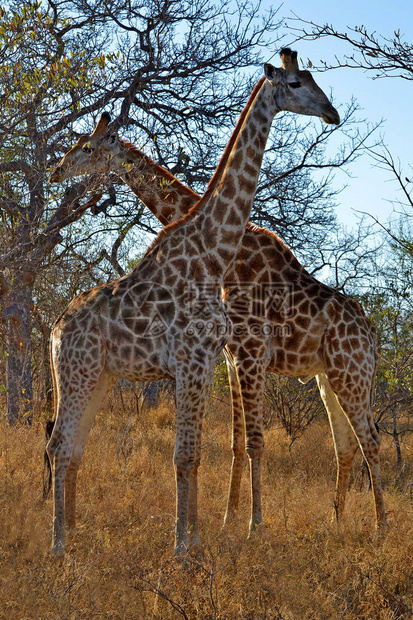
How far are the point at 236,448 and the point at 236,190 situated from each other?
2.58 metres

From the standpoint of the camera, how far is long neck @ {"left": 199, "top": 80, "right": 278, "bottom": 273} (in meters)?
5.14

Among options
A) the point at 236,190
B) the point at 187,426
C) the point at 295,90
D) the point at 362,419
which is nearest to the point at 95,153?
the point at 236,190

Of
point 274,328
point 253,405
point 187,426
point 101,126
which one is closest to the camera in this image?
point 187,426

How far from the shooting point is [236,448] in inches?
244

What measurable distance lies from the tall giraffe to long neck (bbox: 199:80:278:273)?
2.76 ft

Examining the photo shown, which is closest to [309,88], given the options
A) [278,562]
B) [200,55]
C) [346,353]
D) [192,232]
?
[192,232]

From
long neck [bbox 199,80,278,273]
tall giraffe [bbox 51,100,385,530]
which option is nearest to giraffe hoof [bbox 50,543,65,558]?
tall giraffe [bbox 51,100,385,530]

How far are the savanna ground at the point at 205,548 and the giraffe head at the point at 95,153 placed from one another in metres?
3.16

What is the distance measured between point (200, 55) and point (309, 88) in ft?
20.5

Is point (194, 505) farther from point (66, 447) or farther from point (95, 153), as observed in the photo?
point (95, 153)

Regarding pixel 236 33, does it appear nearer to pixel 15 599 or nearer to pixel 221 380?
pixel 221 380

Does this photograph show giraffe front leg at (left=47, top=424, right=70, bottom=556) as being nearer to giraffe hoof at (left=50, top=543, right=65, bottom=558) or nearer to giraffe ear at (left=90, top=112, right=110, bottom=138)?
giraffe hoof at (left=50, top=543, right=65, bottom=558)

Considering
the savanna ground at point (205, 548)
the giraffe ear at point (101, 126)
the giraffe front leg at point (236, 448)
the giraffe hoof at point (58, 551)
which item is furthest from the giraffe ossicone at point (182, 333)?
the giraffe ear at point (101, 126)

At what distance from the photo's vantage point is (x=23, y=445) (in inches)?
295
